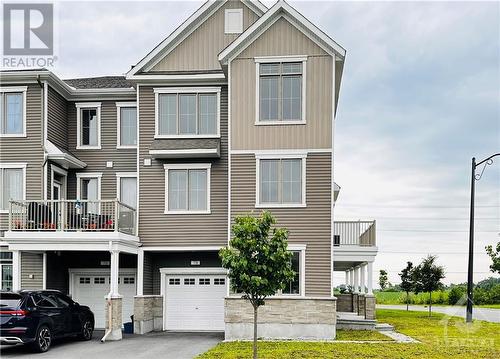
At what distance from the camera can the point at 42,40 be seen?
21.1 meters

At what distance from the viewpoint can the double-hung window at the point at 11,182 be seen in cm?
2147

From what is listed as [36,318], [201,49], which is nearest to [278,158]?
[201,49]

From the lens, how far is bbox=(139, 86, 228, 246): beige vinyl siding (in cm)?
2116

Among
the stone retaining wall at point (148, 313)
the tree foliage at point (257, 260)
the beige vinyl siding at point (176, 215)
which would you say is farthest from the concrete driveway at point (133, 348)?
the beige vinyl siding at point (176, 215)

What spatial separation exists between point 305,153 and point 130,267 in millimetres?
8353

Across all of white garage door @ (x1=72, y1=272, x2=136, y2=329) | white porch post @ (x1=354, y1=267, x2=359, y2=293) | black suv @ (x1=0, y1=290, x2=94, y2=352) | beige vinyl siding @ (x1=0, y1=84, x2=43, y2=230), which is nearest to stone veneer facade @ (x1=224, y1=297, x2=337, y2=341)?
black suv @ (x1=0, y1=290, x2=94, y2=352)

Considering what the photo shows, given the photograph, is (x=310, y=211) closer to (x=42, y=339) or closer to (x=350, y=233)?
(x=350, y=233)

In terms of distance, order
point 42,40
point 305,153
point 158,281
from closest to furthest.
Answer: point 305,153
point 42,40
point 158,281

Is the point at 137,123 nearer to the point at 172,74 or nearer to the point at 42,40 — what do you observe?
the point at 172,74

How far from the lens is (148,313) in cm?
2155

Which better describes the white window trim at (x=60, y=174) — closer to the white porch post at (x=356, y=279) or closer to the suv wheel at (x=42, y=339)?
the suv wheel at (x=42, y=339)

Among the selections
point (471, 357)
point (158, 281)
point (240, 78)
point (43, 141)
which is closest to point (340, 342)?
point (471, 357)

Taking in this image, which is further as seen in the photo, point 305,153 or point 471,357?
point 305,153

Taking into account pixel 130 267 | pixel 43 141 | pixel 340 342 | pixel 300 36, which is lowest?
pixel 340 342
